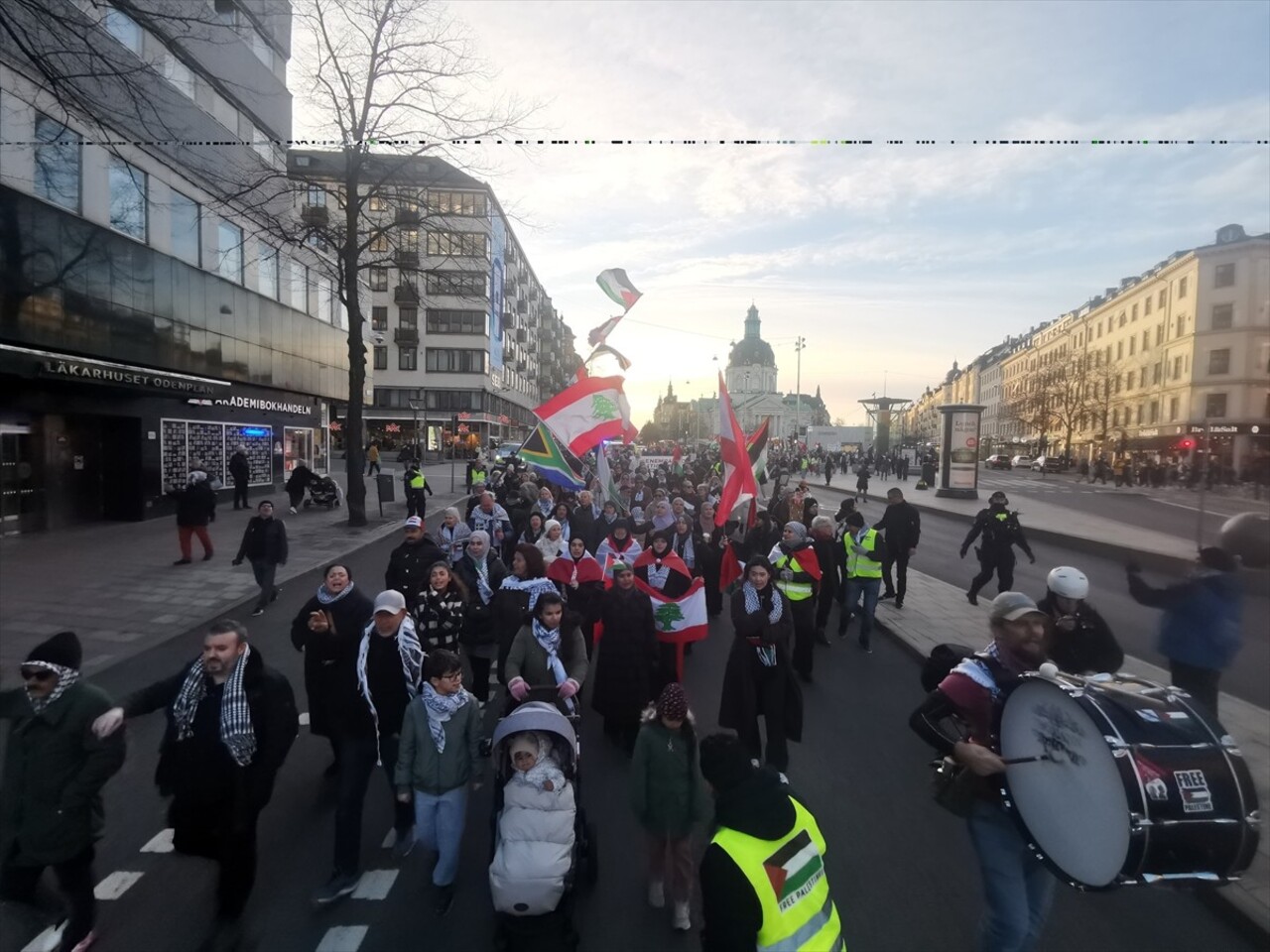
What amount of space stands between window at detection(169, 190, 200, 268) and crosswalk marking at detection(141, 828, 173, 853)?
734 inches

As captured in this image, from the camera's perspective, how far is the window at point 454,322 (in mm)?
59031

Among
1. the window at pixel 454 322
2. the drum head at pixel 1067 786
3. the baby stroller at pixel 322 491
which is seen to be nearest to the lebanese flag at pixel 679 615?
the drum head at pixel 1067 786

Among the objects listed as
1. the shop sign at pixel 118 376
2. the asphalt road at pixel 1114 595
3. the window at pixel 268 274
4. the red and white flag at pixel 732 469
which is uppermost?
the window at pixel 268 274

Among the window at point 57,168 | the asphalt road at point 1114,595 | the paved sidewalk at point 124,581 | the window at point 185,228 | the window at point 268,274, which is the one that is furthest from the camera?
the window at point 268,274

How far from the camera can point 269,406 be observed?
2472cm

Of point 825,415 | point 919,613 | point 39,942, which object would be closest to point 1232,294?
point 919,613

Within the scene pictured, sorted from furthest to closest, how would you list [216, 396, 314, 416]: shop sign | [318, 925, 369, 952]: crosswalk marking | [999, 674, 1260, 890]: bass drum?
1. [216, 396, 314, 416]: shop sign
2. [318, 925, 369, 952]: crosswalk marking
3. [999, 674, 1260, 890]: bass drum

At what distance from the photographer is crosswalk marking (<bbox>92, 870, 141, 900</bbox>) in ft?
12.8

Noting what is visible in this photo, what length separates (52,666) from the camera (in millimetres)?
3242

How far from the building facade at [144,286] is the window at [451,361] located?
32.9 meters

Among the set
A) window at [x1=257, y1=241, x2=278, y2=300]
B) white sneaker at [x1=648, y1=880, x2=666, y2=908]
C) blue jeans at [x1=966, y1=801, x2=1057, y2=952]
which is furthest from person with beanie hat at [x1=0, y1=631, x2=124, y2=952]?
window at [x1=257, y1=241, x2=278, y2=300]

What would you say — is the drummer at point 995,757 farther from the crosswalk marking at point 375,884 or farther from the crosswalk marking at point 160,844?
the crosswalk marking at point 160,844

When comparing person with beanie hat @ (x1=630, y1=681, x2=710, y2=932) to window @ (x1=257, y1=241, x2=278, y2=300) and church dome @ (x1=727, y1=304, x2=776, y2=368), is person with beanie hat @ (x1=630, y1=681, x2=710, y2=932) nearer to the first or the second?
window @ (x1=257, y1=241, x2=278, y2=300)

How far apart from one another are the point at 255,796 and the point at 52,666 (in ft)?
3.46
